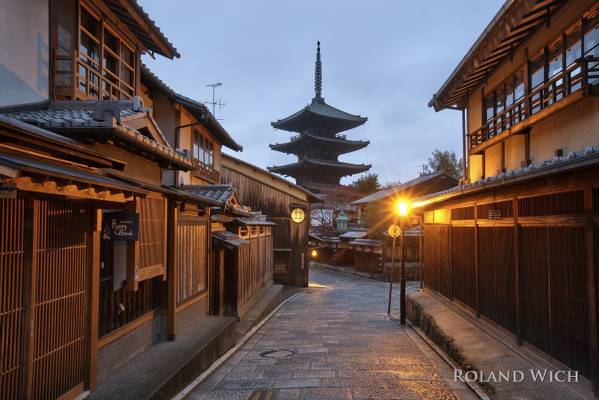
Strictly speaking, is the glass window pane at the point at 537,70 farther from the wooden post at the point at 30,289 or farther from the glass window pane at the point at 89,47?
the wooden post at the point at 30,289

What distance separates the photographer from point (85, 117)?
24.5 ft

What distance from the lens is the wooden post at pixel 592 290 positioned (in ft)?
21.5

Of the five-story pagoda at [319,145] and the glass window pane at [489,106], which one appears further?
the five-story pagoda at [319,145]

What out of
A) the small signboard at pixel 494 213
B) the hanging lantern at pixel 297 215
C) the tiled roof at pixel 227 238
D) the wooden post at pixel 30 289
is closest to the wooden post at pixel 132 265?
the wooden post at pixel 30 289

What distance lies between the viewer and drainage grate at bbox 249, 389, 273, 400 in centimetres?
808

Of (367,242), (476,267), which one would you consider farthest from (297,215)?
(476,267)

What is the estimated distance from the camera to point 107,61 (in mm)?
11266

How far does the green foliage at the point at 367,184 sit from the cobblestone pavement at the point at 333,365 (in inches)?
1802

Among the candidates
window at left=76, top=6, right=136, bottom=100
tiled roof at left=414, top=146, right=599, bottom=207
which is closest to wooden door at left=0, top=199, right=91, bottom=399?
window at left=76, top=6, right=136, bottom=100

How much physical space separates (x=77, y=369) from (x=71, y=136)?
11.7ft

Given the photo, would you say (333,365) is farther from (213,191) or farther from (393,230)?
(393,230)

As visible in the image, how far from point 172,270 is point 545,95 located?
10524mm

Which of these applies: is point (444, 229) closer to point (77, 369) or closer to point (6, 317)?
point (77, 369)

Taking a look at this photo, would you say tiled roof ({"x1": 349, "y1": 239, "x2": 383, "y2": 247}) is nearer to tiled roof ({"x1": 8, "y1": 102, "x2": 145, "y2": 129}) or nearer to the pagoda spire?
the pagoda spire
